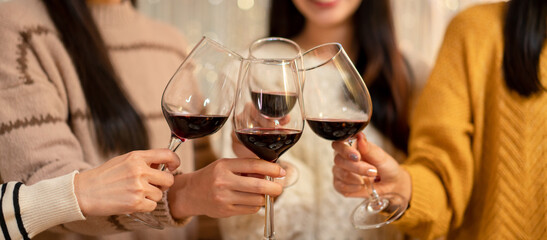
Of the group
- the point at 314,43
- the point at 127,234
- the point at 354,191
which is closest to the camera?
the point at 354,191

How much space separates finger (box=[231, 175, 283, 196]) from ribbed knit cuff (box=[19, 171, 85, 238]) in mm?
282

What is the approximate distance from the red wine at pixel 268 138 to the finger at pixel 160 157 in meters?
0.13

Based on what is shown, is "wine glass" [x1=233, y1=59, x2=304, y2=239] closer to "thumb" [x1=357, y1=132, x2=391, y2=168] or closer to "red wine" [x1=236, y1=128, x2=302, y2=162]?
"red wine" [x1=236, y1=128, x2=302, y2=162]

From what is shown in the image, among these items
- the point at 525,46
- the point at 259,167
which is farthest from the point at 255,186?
the point at 525,46

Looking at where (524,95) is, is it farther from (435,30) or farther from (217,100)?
(435,30)

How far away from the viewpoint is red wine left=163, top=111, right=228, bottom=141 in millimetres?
896

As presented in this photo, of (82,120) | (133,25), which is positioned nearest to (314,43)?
(133,25)

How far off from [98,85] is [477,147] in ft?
3.25

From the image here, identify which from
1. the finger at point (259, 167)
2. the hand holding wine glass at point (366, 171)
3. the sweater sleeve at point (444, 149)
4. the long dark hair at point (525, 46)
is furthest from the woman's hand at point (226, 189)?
the long dark hair at point (525, 46)

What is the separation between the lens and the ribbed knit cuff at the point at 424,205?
3.94 feet

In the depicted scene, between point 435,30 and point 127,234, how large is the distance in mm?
2436

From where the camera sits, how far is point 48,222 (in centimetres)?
90

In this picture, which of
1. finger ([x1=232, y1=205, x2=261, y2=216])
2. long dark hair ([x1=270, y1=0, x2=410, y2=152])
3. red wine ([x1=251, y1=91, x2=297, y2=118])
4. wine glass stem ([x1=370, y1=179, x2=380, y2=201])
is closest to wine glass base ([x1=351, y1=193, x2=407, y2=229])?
wine glass stem ([x1=370, y1=179, x2=380, y2=201])

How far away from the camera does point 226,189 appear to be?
0.97 m
